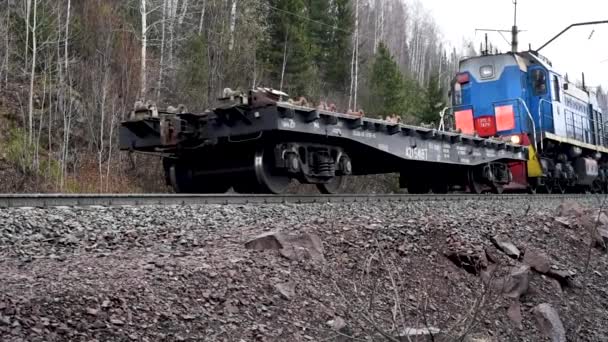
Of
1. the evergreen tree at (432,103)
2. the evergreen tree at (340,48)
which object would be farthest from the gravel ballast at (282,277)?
the evergreen tree at (340,48)

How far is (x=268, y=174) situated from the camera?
8695mm

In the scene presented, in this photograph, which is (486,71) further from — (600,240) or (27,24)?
(27,24)

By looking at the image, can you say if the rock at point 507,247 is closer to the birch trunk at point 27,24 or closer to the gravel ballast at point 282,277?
the gravel ballast at point 282,277

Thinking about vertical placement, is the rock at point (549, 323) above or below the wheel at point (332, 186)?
below

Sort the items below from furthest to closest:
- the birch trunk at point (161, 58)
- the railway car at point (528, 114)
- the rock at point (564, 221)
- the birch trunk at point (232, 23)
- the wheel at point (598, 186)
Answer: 1. the birch trunk at point (232, 23)
2. the birch trunk at point (161, 58)
3. the wheel at point (598, 186)
4. the railway car at point (528, 114)
5. the rock at point (564, 221)

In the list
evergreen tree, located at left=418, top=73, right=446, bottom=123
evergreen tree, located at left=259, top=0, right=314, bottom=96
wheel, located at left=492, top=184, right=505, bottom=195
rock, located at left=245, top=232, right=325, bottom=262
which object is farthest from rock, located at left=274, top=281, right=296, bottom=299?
evergreen tree, located at left=418, top=73, right=446, bottom=123

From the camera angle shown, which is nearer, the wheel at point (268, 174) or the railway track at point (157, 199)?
the railway track at point (157, 199)

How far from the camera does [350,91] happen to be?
3438cm

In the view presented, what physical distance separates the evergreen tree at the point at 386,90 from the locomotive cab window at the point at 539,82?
1747cm

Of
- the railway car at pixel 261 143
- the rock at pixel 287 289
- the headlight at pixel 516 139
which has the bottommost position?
the rock at pixel 287 289

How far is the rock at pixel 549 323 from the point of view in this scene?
492 centimetres

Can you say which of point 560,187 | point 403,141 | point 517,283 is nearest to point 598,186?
point 560,187

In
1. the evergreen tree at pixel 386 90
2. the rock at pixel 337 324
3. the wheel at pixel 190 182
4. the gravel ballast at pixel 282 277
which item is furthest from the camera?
the evergreen tree at pixel 386 90

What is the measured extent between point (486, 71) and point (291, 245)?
1333cm
